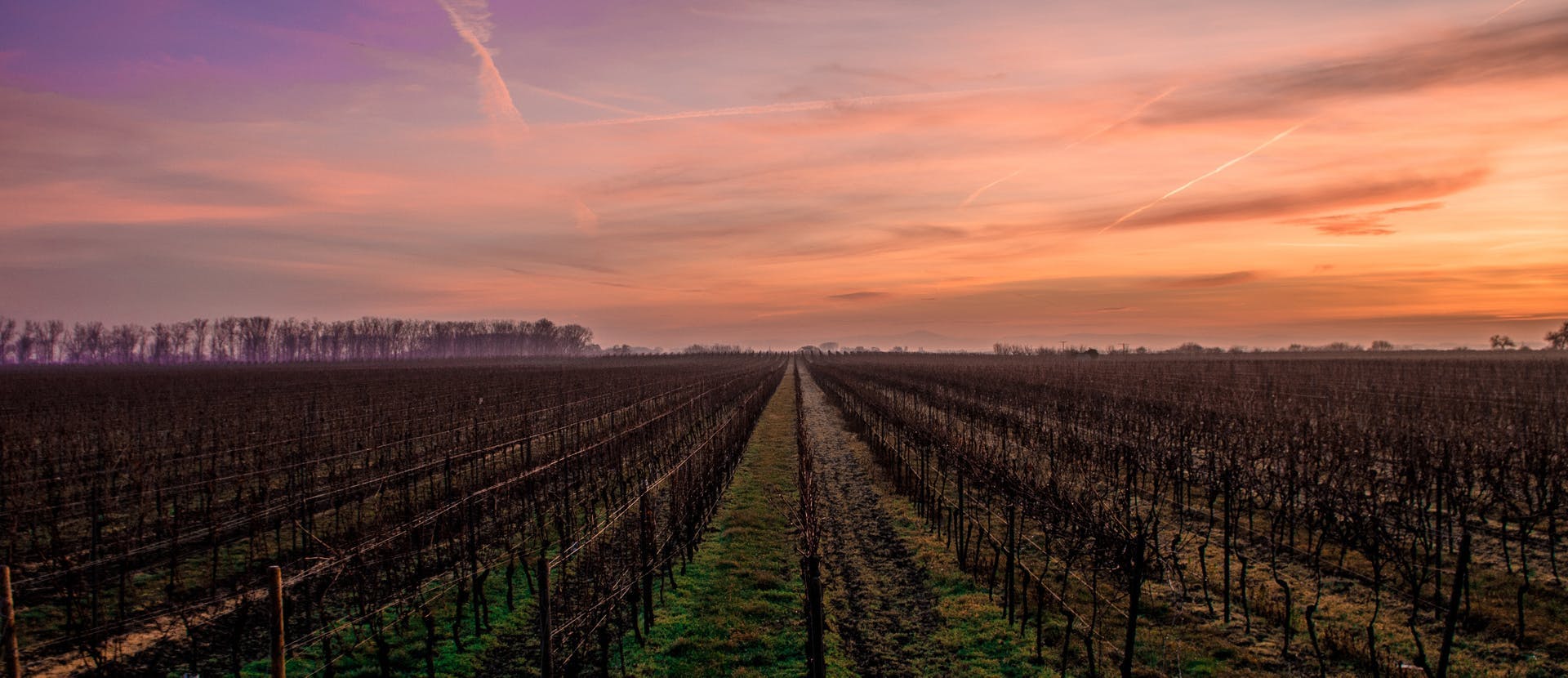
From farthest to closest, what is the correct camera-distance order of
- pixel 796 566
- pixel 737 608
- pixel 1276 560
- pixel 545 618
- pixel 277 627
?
pixel 796 566 → pixel 1276 560 → pixel 737 608 → pixel 545 618 → pixel 277 627

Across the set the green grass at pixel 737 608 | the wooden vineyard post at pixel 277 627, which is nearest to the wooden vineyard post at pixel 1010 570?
the green grass at pixel 737 608

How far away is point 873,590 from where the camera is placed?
345 inches

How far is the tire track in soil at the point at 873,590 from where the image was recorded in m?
6.95

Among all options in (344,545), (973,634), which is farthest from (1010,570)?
(344,545)

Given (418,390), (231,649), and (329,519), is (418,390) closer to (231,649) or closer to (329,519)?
(329,519)

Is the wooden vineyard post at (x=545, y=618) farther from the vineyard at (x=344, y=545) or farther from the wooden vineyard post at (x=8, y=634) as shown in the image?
the wooden vineyard post at (x=8, y=634)

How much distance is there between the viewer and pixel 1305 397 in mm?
28578

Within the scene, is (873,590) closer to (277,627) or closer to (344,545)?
(277,627)

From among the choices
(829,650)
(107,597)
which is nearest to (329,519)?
(107,597)

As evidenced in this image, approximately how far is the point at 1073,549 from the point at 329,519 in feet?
40.5

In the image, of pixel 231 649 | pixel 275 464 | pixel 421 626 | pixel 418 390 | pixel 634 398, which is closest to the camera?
pixel 231 649

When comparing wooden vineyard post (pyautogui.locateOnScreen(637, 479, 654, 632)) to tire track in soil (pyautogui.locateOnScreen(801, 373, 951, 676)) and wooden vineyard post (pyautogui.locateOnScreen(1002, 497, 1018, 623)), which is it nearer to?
tire track in soil (pyautogui.locateOnScreen(801, 373, 951, 676))

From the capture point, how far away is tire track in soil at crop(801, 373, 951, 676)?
6949 mm

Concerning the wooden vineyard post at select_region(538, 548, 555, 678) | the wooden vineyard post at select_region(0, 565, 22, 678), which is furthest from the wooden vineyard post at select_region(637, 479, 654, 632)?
the wooden vineyard post at select_region(0, 565, 22, 678)
